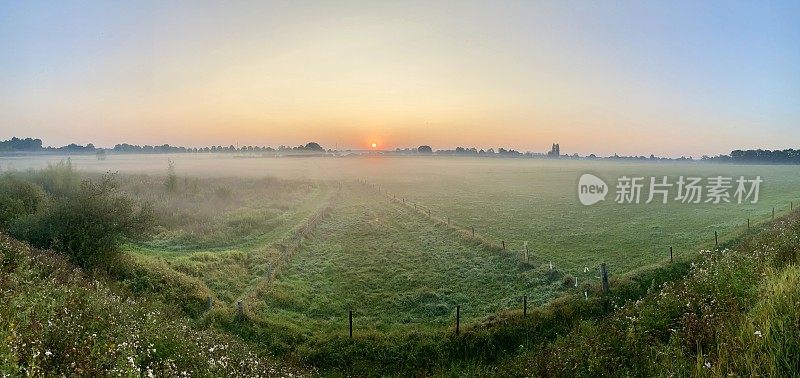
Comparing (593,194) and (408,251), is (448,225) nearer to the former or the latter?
(408,251)

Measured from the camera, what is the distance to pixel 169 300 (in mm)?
19453

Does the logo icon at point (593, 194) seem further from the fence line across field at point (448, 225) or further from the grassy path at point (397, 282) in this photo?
the grassy path at point (397, 282)

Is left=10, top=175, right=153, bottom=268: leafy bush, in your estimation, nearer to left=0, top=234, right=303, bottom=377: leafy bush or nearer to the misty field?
the misty field

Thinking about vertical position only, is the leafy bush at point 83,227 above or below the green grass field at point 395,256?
above

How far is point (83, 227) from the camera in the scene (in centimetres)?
2156

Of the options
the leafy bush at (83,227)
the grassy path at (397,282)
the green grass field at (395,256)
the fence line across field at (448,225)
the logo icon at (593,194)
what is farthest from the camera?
the logo icon at (593,194)

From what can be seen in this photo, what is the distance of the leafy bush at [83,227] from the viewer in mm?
20766

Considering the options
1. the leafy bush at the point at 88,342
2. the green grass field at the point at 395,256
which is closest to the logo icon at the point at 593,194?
the green grass field at the point at 395,256

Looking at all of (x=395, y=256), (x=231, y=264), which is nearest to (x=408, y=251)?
(x=395, y=256)

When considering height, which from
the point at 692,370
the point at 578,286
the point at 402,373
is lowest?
the point at 402,373

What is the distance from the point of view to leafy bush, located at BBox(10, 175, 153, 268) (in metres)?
20.8

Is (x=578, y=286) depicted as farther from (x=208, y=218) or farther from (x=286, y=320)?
(x=208, y=218)

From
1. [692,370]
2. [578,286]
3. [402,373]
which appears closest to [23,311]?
[402,373]

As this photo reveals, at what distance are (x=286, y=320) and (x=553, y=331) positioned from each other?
40.4 feet
